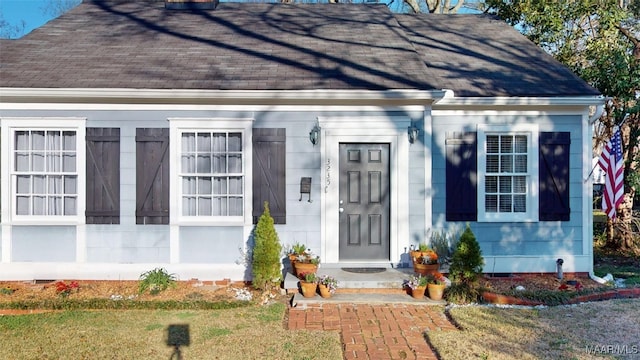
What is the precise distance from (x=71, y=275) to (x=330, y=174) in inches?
172

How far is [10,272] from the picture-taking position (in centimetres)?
709

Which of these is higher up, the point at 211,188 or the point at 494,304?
the point at 211,188

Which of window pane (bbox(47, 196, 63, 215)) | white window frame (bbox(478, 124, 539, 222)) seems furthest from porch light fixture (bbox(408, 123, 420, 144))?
window pane (bbox(47, 196, 63, 215))

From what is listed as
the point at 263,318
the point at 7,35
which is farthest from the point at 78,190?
the point at 7,35

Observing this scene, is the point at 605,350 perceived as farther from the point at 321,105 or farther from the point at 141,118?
the point at 141,118

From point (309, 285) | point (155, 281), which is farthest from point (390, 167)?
point (155, 281)

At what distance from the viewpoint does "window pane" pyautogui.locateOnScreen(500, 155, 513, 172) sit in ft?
25.3

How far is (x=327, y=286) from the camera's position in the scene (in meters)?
6.11

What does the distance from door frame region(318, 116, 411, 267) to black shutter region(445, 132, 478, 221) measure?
857mm

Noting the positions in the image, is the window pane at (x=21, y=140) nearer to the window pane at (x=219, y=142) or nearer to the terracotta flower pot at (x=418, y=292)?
the window pane at (x=219, y=142)

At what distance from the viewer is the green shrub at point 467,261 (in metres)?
6.37

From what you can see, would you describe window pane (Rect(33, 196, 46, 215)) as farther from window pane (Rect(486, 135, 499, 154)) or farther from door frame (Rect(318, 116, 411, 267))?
window pane (Rect(486, 135, 499, 154))

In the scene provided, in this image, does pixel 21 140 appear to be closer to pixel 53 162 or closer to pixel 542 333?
pixel 53 162

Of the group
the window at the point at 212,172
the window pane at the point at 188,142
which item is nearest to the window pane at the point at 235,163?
the window at the point at 212,172
